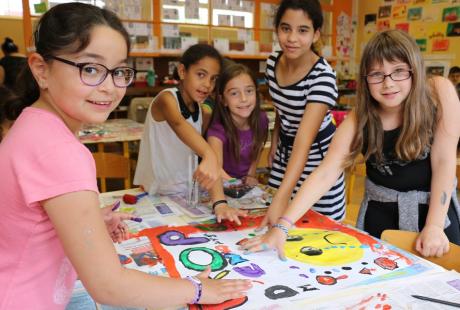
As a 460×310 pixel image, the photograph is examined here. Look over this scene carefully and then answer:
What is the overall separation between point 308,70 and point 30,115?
1131 mm

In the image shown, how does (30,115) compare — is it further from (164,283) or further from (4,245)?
(164,283)

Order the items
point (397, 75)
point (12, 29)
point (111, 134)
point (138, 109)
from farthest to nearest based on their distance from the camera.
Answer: point (12, 29) → point (138, 109) → point (111, 134) → point (397, 75)

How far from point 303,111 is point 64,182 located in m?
1.14

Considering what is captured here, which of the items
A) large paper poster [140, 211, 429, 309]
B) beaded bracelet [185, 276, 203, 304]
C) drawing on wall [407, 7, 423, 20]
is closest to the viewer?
beaded bracelet [185, 276, 203, 304]

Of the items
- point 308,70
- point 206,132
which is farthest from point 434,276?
point 206,132

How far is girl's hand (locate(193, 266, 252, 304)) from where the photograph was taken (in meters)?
0.82

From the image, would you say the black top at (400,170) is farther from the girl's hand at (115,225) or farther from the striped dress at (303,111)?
the girl's hand at (115,225)

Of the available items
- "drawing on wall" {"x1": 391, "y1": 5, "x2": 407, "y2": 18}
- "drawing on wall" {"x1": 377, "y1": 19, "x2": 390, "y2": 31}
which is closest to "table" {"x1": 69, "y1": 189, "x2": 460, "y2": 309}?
"drawing on wall" {"x1": 391, "y1": 5, "x2": 407, "y2": 18}

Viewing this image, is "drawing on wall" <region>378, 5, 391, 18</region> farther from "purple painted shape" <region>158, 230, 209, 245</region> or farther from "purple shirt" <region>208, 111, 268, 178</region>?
"purple painted shape" <region>158, 230, 209, 245</region>

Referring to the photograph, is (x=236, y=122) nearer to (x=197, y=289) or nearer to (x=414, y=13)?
(x=197, y=289)

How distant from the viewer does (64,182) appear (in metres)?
0.62

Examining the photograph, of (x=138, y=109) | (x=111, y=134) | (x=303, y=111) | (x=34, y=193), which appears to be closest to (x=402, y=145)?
(x=303, y=111)

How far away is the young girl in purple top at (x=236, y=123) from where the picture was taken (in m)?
1.78

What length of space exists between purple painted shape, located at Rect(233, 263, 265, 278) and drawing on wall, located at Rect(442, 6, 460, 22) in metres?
4.65
